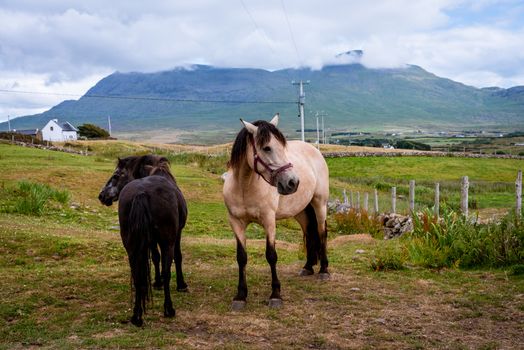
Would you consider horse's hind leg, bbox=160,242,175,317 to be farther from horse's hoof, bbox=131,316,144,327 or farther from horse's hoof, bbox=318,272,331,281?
horse's hoof, bbox=318,272,331,281

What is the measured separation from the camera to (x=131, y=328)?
19.8ft

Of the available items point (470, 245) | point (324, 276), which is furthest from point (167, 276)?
point (470, 245)

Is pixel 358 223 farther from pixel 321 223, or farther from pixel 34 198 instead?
pixel 34 198

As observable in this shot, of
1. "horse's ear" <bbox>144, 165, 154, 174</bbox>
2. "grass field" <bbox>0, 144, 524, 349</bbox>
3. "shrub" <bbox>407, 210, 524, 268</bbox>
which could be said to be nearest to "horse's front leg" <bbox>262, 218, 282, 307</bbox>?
"grass field" <bbox>0, 144, 524, 349</bbox>

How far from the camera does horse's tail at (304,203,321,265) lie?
8.86 m

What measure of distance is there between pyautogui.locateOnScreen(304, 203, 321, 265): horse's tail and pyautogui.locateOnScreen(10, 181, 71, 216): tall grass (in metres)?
10.8

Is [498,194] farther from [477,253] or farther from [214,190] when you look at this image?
[477,253]

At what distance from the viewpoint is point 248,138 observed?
6980 mm

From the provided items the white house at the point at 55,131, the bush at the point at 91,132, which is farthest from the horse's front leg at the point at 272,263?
the white house at the point at 55,131

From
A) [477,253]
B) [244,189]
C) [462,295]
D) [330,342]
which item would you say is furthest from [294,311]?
[477,253]

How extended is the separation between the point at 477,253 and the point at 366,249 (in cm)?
318

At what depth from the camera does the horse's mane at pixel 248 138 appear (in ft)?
22.2

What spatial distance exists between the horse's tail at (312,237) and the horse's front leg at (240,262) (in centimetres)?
203

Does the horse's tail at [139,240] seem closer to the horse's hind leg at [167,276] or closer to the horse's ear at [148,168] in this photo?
the horse's hind leg at [167,276]
